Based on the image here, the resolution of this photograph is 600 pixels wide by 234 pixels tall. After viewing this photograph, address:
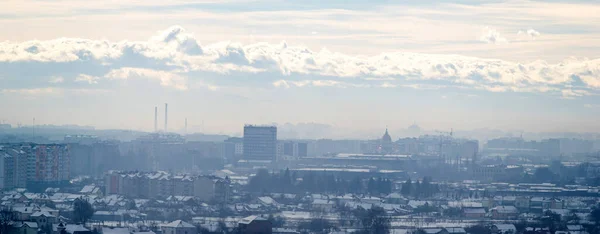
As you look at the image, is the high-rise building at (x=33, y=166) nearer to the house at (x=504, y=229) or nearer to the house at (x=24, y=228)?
the house at (x=24, y=228)

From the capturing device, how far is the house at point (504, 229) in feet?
142

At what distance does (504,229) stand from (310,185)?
23.4 m

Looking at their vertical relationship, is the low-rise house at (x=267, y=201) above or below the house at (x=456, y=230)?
above

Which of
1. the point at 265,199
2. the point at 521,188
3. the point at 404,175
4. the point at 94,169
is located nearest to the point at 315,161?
the point at 404,175

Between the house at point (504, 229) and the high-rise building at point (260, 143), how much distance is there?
53816mm

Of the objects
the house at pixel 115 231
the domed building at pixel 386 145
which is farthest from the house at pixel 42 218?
the domed building at pixel 386 145

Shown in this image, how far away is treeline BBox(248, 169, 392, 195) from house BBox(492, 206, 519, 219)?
11.4 meters

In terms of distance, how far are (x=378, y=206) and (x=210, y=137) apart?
299 feet

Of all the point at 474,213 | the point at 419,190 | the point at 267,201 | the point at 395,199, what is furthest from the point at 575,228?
the point at 419,190

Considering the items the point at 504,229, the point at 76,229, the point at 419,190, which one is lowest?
the point at 504,229

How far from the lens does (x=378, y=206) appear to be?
53531mm

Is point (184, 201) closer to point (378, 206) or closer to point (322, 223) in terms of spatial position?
point (378, 206)

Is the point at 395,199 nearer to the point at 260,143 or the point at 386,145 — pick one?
the point at 260,143

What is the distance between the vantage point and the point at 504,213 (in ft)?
173
